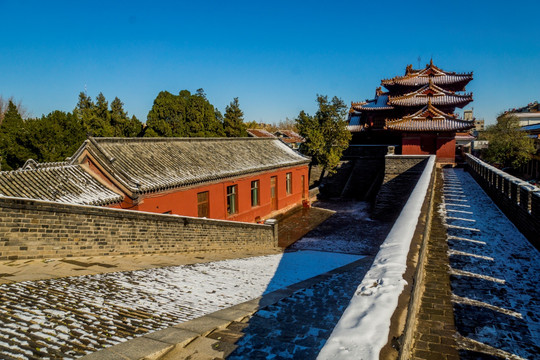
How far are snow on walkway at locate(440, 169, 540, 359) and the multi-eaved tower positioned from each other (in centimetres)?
1515

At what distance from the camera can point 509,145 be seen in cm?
2455

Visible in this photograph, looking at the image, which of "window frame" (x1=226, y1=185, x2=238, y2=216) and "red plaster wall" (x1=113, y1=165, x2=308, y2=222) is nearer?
"red plaster wall" (x1=113, y1=165, x2=308, y2=222)

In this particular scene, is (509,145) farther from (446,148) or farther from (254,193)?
(254,193)

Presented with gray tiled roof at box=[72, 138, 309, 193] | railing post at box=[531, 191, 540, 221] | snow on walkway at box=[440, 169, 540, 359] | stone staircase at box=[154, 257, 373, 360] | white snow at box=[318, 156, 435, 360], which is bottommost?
stone staircase at box=[154, 257, 373, 360]

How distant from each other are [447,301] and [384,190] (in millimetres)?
17566

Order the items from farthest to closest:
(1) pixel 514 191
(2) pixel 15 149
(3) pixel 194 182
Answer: (2) pixel 15 149, (3) pixel 194 182, (1) pixel 514 191

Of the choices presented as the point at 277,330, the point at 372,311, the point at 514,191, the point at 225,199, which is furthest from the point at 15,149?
the point at 514,191

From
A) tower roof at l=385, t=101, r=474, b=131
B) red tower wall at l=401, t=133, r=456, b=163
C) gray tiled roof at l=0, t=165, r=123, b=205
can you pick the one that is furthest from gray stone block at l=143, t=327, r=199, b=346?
red tower wall at l=401, t=133, r=456, b=163

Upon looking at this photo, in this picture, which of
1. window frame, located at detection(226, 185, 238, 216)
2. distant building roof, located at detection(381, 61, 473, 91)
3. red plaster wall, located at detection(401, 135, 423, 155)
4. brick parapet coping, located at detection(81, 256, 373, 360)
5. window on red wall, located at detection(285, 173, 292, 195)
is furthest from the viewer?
distant building roof, located at detection(381, 61, 473, 91)

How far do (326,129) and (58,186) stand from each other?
60.2 ft

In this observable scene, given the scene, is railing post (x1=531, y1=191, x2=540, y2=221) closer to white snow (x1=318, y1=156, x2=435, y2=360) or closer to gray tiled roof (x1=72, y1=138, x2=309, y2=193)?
white snow (x1=318, y1=156, x2=435, y2=360)

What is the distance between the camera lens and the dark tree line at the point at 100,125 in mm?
19297

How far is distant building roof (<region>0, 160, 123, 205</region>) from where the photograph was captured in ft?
30.6

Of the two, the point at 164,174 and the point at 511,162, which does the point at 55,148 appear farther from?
the point at 511,162
